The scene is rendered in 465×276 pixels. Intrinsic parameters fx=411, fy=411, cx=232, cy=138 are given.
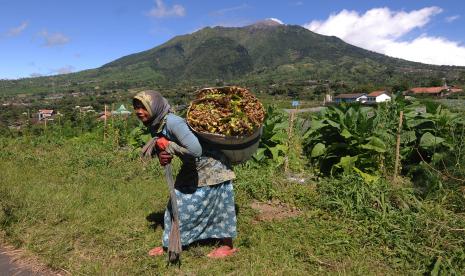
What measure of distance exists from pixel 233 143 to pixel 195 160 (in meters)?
0.38

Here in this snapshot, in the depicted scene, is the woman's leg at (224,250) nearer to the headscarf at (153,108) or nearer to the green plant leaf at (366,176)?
the headscarf at (153,108)

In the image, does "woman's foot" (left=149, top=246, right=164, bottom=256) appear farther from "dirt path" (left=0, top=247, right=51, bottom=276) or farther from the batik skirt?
"dirt path" (left=0, top=247, right=51, bottom=276)

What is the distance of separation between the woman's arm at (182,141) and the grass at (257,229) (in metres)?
1.04

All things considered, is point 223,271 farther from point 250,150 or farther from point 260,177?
point 260,177

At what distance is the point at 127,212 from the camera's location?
4.93 m

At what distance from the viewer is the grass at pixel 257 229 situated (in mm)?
3654

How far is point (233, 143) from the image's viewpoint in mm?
3557

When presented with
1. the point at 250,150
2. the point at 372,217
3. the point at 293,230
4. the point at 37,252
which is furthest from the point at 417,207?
the point at 37,252

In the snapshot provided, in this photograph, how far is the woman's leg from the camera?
12.6 ft

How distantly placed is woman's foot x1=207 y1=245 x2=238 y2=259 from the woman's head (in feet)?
4.40

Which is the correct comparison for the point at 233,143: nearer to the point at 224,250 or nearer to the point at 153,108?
the point at 153,108

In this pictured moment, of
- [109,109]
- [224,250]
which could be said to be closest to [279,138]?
[224,250]

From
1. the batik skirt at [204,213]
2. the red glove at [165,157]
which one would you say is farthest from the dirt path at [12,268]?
the red glove at [165,157]

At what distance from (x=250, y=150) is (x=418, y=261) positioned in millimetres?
1811
